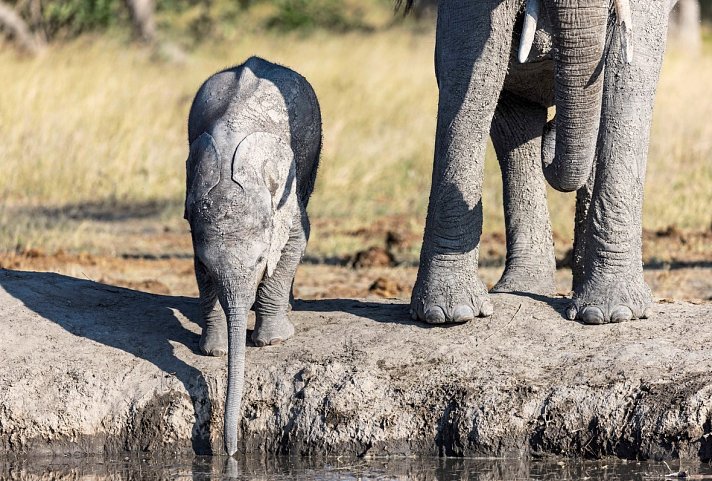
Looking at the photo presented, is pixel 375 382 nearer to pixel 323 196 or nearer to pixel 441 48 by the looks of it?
pixel 441 48

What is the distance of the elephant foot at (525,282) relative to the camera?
6805 mm

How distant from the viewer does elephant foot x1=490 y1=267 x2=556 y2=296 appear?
268 inches

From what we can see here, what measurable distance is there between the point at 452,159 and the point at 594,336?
0.91 m

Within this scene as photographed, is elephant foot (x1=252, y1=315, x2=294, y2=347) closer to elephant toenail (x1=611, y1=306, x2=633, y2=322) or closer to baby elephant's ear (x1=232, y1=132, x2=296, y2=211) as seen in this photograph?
baby elephant's ear (x1=232, y1=132, x2=296, y2=211)

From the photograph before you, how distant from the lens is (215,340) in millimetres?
5887

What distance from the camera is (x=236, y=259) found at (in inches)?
215

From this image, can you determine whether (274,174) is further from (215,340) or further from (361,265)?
(361,265)

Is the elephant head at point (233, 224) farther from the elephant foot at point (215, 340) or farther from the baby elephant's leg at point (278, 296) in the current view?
the elephant foot at point (215, 340)

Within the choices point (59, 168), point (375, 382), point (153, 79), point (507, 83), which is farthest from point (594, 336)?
point (153, 79)

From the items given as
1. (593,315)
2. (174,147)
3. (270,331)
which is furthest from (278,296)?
(174,147)

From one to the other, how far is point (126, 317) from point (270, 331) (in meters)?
0.79

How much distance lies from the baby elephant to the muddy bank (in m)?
0.23

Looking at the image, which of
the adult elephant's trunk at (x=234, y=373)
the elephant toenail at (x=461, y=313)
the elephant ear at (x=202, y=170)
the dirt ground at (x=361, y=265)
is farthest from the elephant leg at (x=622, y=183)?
the dirt ground at (x=361, y=265)

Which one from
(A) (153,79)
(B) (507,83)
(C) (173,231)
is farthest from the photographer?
(A) (153,79)
